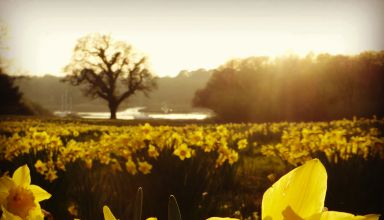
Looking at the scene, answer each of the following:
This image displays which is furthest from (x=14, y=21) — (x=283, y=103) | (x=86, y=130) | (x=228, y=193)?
(x=283, y=103)

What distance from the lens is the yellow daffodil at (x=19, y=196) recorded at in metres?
0.44

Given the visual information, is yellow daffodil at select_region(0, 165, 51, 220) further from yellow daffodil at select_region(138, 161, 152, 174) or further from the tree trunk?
the tree trunk

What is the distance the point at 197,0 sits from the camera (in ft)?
8.50

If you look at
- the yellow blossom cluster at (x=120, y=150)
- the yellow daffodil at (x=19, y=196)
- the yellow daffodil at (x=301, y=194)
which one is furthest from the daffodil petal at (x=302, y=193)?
the yellow blossom cluster at (x=120, y=150)

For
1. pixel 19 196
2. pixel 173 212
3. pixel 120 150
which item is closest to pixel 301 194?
pixel 173 212

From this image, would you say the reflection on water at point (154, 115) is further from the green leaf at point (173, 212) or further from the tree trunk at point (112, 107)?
the green leaf at point (173, 212)

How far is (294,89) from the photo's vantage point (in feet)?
24.2

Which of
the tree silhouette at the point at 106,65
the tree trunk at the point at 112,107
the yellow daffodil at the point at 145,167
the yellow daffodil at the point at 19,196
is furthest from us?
the tree trunk at the point at 112,107

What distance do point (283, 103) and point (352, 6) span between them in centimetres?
410

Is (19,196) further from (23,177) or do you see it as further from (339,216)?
(339,216)

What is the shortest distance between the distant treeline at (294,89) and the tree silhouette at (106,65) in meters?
0.97

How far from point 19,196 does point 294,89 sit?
7.22 m

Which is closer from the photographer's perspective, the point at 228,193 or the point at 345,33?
the point at 228,193

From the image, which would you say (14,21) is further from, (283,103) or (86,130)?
(283,103)
